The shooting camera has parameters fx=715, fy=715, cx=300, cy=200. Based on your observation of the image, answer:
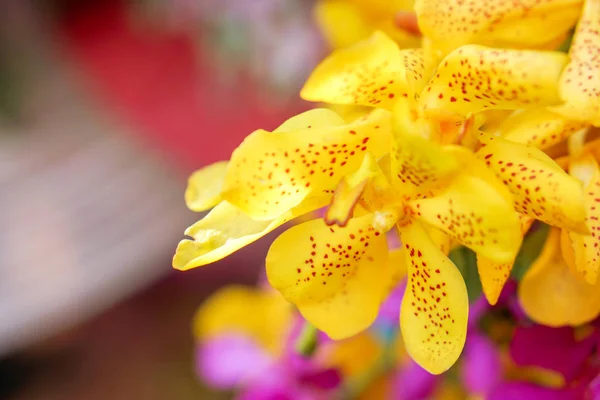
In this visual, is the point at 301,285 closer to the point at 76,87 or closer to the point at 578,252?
the point at 578,252

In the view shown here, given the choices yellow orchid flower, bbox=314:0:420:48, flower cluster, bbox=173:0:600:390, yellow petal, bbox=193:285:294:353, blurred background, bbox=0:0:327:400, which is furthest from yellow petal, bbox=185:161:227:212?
blurred background, bbox=0:0:327:400

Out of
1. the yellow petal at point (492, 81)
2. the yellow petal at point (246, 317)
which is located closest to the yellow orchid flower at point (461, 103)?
the yellow petal at point (492, 81)

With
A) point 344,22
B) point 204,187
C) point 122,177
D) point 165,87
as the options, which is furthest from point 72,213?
point 204,187

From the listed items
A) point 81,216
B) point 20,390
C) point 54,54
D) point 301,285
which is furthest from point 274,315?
point 54,54

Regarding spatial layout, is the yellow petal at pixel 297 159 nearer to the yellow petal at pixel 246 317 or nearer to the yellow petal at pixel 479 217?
the yellow petal at pixel 479 217

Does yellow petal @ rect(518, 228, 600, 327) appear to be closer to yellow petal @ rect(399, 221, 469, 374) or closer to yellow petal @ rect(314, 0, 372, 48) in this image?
yellow petal @ rect(399, 221, 469, 374)
